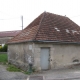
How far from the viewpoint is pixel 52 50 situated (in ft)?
50.9

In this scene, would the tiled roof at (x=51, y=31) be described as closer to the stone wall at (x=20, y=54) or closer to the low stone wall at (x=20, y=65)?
the stone wall at (x=20, y=54)

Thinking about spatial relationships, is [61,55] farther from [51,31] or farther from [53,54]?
[51,31]

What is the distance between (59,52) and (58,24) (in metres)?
3.47

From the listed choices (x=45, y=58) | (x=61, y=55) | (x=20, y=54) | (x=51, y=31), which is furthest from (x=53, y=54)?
(x=20, y=54)

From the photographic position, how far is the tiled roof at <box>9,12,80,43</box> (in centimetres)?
1539

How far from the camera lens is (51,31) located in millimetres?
16359

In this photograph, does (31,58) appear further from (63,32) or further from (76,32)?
(76,32)

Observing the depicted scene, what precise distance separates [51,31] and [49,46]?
170 cm

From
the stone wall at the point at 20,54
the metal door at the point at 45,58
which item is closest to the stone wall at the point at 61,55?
the metal door at the point at 45,58

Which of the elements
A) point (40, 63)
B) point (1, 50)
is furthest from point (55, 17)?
point (1, 50)

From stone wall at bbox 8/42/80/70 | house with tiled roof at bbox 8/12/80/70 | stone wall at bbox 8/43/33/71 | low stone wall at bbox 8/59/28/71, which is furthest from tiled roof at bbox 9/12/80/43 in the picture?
low stone wall at bbox 8/59/28/71

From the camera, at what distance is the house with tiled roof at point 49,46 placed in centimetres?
1488

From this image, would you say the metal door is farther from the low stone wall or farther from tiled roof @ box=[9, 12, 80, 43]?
the low stone wall

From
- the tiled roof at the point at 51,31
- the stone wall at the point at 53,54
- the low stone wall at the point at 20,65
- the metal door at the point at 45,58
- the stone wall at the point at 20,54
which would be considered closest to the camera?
the stone wall at the point at 53,54
